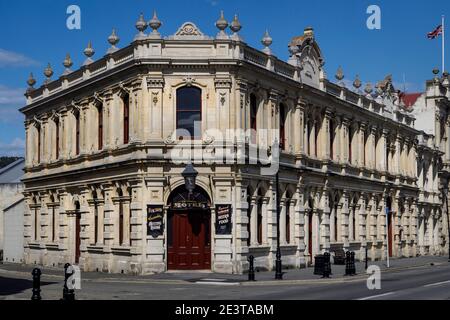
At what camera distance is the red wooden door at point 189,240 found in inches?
1459

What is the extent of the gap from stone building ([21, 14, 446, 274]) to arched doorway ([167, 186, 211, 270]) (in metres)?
0.05

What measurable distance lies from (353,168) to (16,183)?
87.1 feet

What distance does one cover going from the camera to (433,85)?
2840 inches

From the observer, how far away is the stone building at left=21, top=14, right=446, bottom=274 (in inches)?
1464

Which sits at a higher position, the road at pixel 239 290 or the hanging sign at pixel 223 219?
the hanging sign at pixel 223 219

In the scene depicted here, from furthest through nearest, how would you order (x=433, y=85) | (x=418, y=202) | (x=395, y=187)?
(x=433, y=85), (x=418, y=202), (x=395, y=187)

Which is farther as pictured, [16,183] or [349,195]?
[16,183]

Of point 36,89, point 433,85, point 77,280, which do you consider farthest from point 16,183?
point 433,85

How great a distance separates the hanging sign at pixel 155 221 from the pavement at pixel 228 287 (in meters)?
2.02

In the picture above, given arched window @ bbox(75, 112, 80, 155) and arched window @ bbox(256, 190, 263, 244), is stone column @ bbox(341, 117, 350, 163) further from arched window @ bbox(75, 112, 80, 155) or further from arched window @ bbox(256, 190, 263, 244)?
arched window @ bbox(75, 112, 80, 155)

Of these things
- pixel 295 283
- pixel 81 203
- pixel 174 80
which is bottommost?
pixel 295 283

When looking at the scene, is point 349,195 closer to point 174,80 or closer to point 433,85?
point 174,80

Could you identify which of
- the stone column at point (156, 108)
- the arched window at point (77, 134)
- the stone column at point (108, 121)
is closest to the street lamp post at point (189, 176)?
the stone column at point (156, 108)

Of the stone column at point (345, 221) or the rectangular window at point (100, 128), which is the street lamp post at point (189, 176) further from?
the stone column at point (345, 221)
